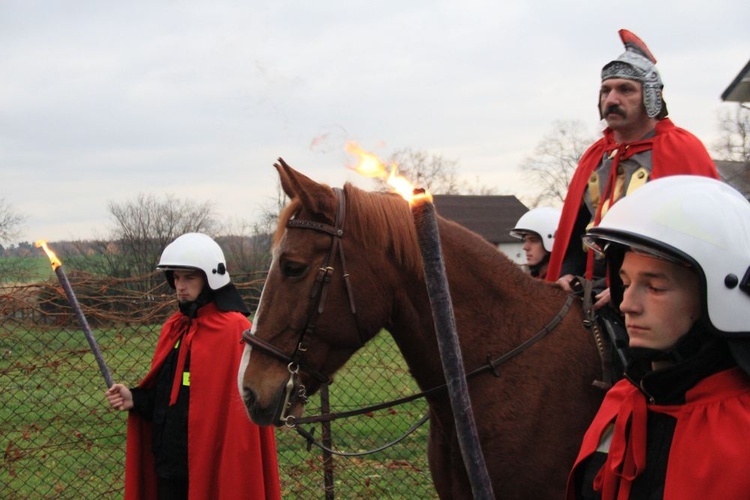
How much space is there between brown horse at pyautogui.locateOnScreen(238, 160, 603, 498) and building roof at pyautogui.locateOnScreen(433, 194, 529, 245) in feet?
122

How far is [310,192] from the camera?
10.8 ft

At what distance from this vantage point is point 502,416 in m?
3.19

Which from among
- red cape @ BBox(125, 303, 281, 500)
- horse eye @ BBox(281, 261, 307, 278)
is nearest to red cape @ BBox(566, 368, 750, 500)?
horse eye @ BBox(281, 261, 307, 278)

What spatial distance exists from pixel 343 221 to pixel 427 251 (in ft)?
4.98

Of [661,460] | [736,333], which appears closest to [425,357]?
[661,460]

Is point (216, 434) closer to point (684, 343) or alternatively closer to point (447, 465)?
point (447, 465)

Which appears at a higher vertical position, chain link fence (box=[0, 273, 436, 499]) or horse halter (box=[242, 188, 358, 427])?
horse halter (box=[242, 188, 358, 427])

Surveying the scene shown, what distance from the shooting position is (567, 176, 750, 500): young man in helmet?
1822mm

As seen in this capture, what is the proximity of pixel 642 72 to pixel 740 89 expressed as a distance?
77.2ft

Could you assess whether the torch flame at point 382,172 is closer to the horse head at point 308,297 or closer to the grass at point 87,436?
the horse head at point 308,297

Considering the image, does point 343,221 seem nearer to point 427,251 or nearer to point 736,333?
point 427,251

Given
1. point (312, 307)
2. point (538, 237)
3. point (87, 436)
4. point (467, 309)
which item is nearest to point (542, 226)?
point (538, 237)

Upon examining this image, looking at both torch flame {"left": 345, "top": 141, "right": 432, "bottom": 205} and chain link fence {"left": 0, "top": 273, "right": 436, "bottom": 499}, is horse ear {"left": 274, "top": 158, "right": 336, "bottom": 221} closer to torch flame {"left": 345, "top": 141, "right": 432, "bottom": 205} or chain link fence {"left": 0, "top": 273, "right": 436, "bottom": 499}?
torch flame {"left": 345, "top": 141, "right": 432, "bottom": 205}

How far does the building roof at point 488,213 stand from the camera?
43.2 meters
